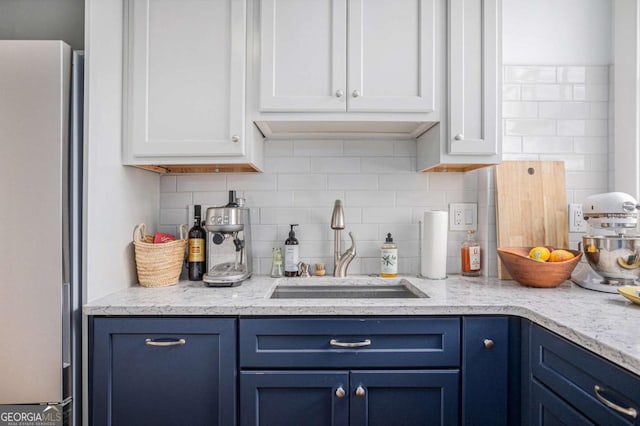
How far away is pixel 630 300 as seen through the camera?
1.27 m

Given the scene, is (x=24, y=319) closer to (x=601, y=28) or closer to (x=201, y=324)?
(x=201, y=324)

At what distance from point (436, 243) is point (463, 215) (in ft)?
0.94

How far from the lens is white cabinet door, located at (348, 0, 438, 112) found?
5.15ft

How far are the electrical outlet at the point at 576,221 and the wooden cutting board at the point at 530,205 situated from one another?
0.19 ft

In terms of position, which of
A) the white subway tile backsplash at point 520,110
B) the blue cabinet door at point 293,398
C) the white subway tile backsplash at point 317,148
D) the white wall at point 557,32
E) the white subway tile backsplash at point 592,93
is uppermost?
the white wall at point 557,32

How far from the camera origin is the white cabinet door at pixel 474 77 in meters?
1.57

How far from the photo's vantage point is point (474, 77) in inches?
62.3

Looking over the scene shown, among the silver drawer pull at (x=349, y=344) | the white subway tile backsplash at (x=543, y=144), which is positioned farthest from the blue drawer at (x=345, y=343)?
the white subway tile backsplash at (x=543, y=144)

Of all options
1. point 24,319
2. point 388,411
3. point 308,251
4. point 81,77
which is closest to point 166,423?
point 24,319

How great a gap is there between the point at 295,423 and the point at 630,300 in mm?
1258

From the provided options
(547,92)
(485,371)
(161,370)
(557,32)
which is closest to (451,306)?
(485,371)

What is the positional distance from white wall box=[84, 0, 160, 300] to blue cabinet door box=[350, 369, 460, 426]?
1.04m

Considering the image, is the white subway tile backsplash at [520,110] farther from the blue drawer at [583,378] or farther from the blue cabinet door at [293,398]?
the blue cabinet door at [293,398]

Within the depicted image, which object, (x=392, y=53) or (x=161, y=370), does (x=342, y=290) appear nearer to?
(x=161, y=370)
